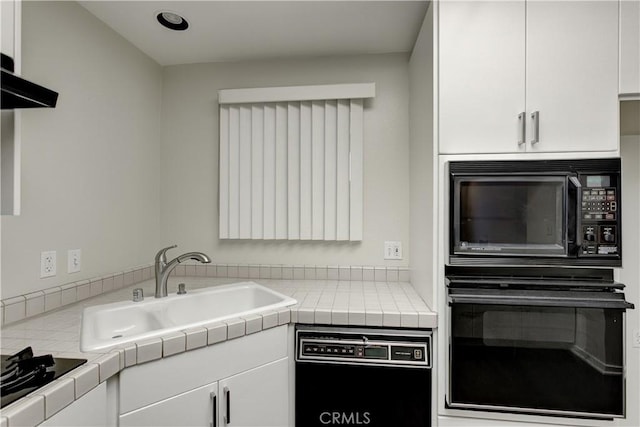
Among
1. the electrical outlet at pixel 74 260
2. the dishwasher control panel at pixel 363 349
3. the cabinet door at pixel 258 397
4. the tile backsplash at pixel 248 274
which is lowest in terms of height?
the cabinet door at pixel 258 397

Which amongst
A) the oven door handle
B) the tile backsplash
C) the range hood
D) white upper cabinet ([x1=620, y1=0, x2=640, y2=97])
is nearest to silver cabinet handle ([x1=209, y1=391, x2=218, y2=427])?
the tile backsplash

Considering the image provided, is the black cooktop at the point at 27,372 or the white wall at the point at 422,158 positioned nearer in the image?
the black cooktop at the point at 27,372

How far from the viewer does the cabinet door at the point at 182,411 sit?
1.07 m

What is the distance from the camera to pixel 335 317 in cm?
141

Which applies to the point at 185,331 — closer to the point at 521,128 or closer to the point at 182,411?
the point at 182,411

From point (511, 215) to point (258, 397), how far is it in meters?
1.26

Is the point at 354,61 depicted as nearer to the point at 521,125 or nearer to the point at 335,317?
the point at 521,125

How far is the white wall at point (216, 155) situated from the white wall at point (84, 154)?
121 millimetres

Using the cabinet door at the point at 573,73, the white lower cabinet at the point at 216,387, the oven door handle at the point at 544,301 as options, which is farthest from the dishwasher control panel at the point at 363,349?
the cabinet door at the point at 573,73

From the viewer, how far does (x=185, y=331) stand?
1.17m

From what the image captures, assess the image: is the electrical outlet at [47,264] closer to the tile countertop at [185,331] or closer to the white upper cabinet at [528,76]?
the tile countertop at [185,331]

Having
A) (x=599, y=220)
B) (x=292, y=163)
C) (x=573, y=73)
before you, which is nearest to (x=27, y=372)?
(x=292, y=163)

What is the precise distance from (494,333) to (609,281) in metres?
0.49

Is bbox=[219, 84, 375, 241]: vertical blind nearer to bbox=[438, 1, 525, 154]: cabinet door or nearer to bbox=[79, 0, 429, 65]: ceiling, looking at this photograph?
bbox=[79, 0, 429, 65]: ceiling
